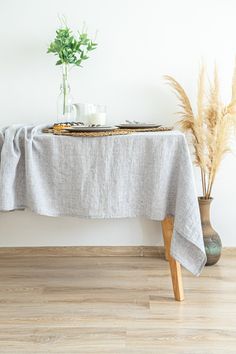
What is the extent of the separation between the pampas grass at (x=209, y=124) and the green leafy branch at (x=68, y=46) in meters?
0.46

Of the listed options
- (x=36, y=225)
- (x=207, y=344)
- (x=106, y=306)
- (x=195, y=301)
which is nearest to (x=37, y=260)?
(x=36, y=225)

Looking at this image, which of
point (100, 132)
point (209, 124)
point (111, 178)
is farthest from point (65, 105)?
point (209, 124)

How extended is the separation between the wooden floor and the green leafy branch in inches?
40.8

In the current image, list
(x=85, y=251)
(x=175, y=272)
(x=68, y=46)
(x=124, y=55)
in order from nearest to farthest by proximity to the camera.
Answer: (x=175, y=272), (x=68, y=46), (x=124, y=55), (x=85, y=251)

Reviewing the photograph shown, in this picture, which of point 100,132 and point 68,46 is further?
point 68,46

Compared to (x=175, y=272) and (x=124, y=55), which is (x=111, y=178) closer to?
(x=175, y=272)

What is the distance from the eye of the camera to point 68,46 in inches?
109

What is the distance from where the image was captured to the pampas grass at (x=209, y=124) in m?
2.82

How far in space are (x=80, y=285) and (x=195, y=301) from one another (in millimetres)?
542

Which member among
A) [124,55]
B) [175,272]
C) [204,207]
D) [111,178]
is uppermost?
[124,55]

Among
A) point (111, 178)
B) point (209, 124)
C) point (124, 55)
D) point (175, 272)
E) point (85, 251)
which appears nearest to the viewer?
point (111, 178)

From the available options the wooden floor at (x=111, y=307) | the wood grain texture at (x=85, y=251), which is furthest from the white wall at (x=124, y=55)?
the wooden floor at (x=111, y=307)

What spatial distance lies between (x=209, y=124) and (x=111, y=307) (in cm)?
107

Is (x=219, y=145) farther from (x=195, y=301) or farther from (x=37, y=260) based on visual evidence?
(x=37, y=260)
